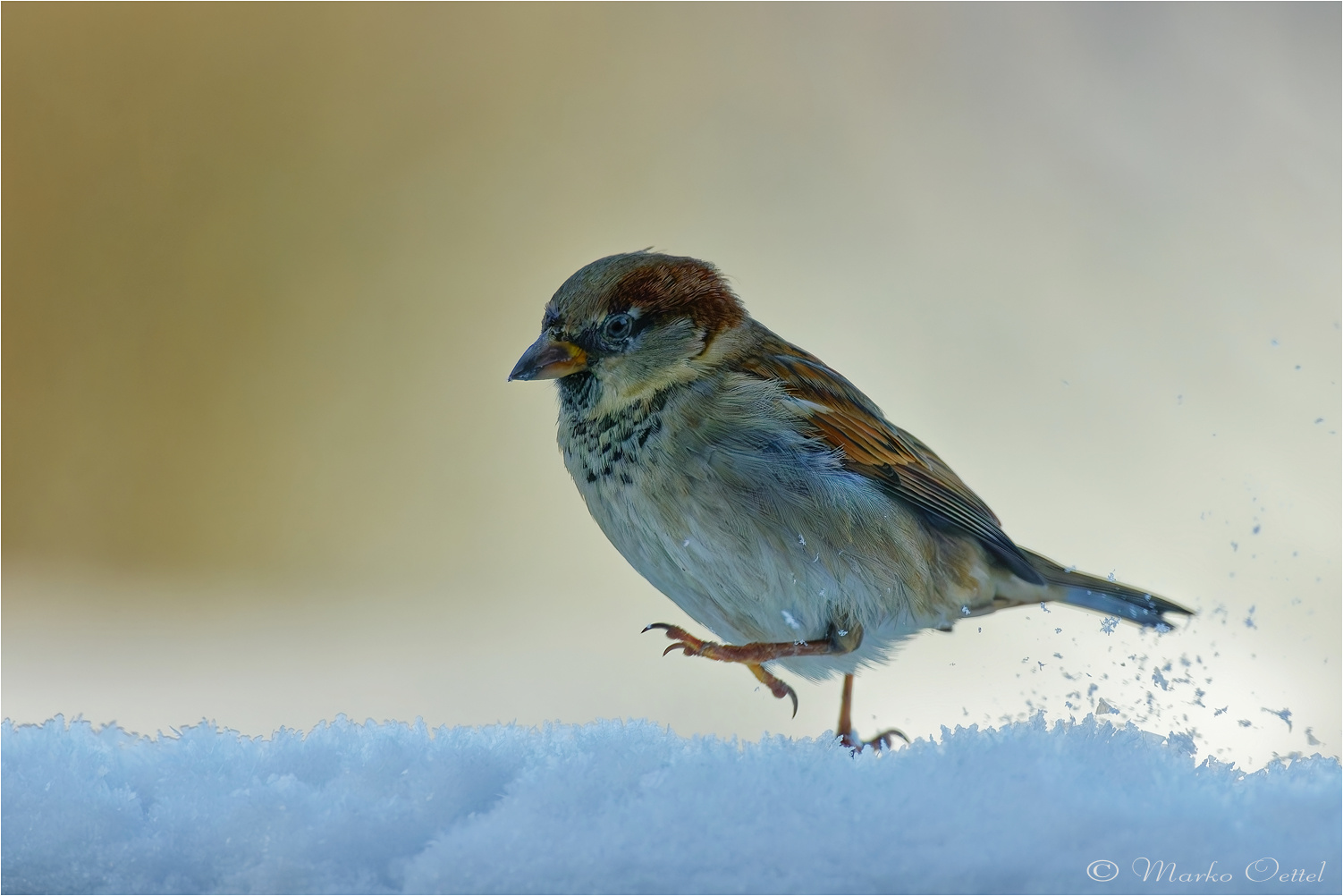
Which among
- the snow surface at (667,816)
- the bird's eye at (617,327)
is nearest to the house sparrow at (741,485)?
the bird's eye at (617,327)

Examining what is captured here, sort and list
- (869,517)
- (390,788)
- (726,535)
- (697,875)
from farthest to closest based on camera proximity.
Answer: (869,517) < (726,535) < (390,788) < (697,875)

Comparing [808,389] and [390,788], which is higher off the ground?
[808,389]

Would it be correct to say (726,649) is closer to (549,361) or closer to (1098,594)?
(549,361)

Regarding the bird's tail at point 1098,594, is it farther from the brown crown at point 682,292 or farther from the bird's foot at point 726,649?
the brown crown at point 682,292


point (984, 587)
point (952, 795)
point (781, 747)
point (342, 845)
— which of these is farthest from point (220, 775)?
point (984, 587)

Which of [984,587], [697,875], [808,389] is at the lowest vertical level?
[697,875]

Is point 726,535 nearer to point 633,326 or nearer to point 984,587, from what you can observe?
point 633,326

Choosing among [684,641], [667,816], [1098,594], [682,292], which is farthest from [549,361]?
[1098,594]
